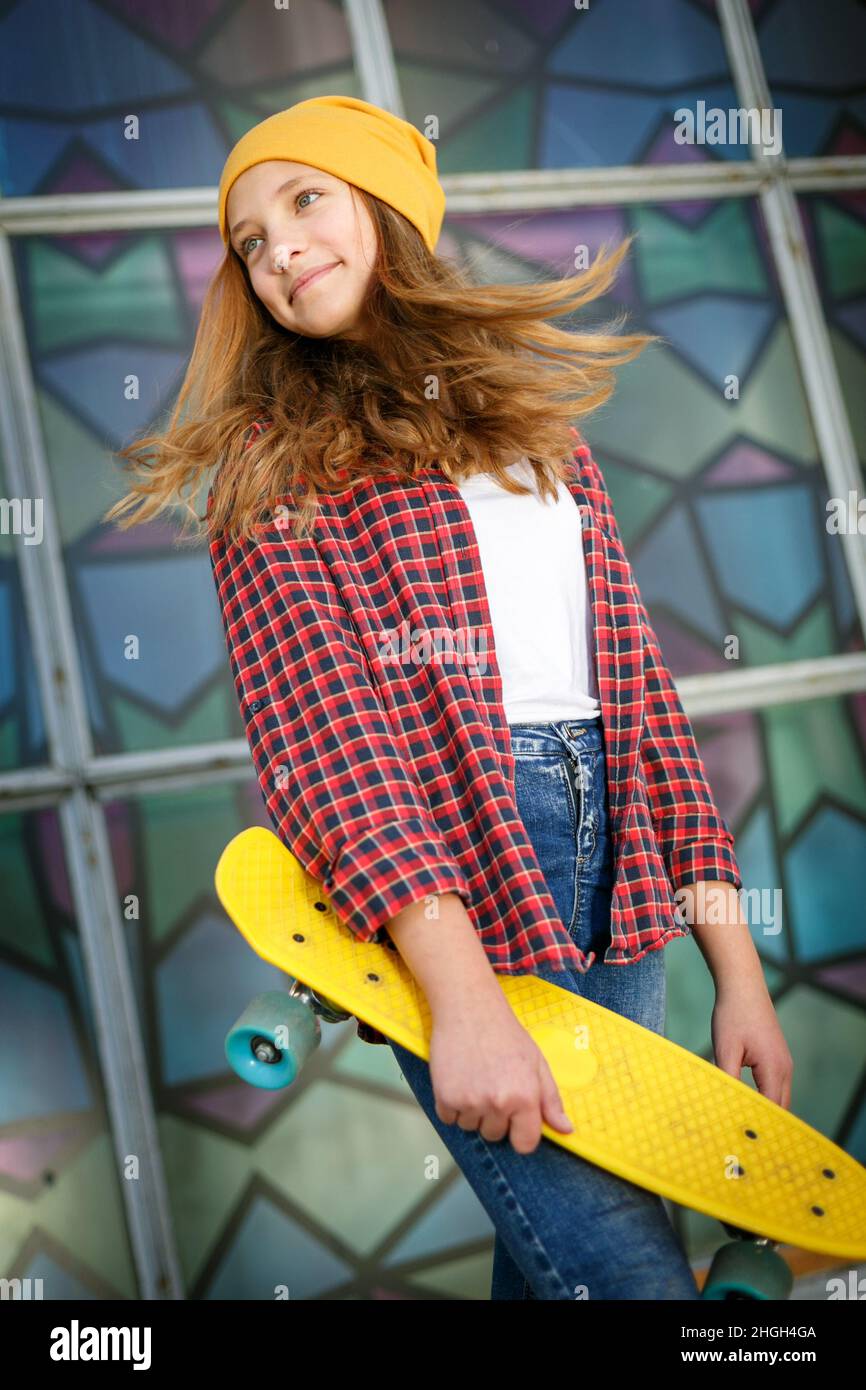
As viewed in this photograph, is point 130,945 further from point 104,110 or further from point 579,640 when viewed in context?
point 104,110

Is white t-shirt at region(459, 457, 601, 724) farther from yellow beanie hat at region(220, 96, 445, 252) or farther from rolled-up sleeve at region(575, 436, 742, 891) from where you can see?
yellow beanie hat at region(220, 96, 445, 252)

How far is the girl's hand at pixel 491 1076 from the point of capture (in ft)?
3.04

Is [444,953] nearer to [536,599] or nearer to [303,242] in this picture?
[536,599]

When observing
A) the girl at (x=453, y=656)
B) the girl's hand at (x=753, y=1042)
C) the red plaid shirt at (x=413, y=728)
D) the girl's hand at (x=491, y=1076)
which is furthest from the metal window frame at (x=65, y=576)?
the girl's hand at (x=491, y=1076)

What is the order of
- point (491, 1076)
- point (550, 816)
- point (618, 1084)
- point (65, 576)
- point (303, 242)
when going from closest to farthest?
point (491, 1076) → point (618, 1084) → point (550, 816) → point (303, 242) → point (65, 576)

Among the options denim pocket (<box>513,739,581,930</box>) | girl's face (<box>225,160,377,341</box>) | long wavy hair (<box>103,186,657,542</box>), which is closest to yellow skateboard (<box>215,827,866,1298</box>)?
denim pocket (<box>513,739,581,930</box>)

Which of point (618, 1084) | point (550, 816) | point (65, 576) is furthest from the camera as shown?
point (65, 576)

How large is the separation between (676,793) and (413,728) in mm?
370

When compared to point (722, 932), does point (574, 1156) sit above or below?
below

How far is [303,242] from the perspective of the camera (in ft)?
4.20

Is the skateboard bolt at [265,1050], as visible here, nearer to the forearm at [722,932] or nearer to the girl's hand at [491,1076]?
the girl's hand at [491,1076]

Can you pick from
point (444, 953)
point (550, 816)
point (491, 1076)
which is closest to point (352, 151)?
point (550, 816)

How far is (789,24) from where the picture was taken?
101 inches

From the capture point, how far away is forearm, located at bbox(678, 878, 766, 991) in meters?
1.25
